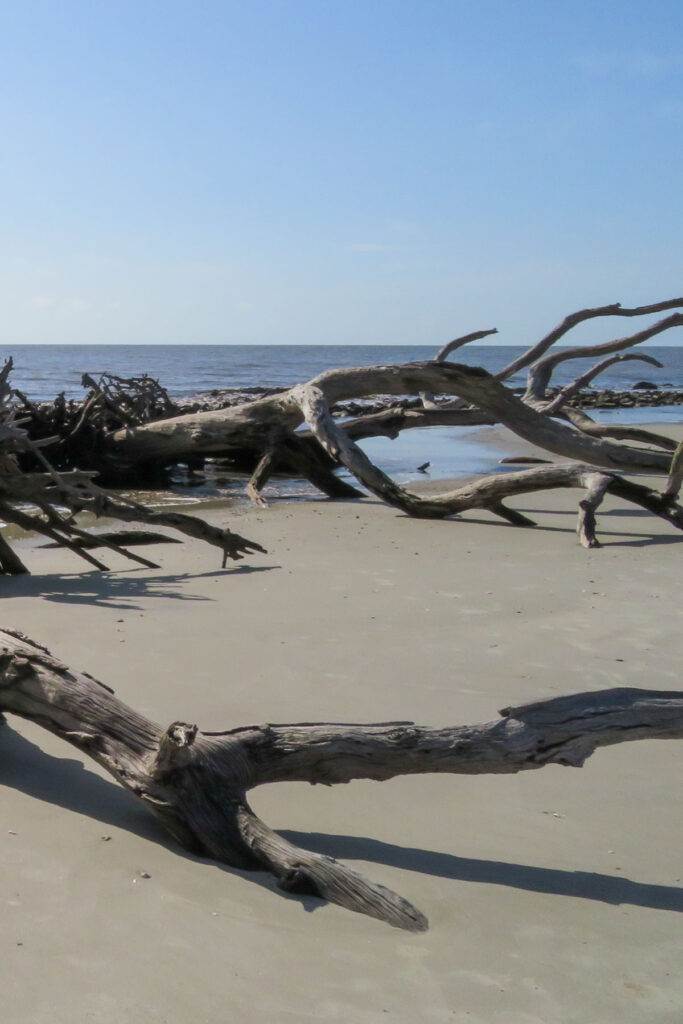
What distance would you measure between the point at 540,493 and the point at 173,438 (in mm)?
4110

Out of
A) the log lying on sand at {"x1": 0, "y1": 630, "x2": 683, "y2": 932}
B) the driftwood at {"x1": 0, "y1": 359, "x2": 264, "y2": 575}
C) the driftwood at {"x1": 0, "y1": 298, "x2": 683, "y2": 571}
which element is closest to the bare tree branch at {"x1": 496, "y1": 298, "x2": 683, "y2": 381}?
the driftwood at {"x1": 0, "y1": 298, "x2": 683, "y2": 571}

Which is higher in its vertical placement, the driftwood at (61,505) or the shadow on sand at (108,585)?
the driftwood at (61,505)

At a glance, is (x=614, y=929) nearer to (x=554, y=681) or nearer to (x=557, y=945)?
(x=557, y=945)

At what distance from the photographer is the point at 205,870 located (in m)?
2.84

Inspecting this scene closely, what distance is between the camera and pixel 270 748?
3.03 m

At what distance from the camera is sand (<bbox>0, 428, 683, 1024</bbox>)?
7.77ft

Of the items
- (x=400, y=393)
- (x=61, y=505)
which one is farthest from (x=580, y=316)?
(x=61, y=505)

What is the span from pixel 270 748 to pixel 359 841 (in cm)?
41

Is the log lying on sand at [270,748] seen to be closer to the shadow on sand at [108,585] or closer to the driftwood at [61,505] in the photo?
the shadow on sand at [108,585]

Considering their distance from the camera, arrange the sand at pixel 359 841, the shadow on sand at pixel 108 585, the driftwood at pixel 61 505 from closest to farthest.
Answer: the sand at pixel 359 841, the shadow on sand at pixel 108 585, the driftwood at pixel 61 505

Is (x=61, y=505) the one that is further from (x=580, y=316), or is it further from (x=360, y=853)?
(x=580, y=316)

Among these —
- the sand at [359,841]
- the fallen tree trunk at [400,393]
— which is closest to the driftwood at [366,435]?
the fallen tree trunk at [400,393]

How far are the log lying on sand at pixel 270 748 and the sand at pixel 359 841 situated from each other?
0.40 feet

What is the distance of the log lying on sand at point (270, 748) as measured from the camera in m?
2.90
